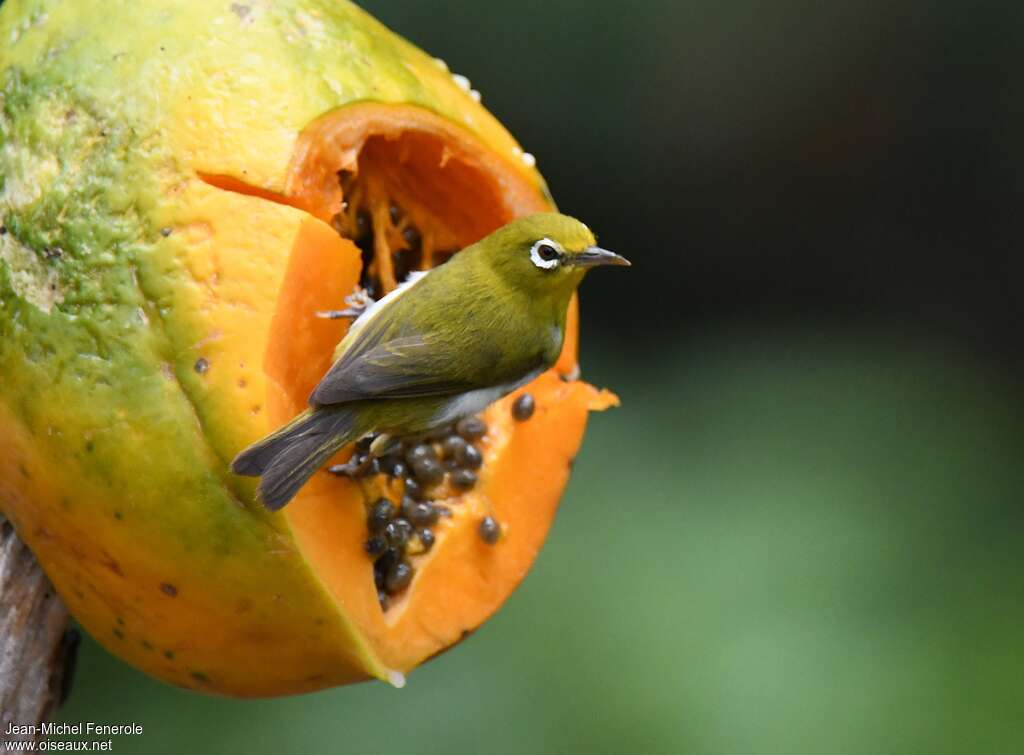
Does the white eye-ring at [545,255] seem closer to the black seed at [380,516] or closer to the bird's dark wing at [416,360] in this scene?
the bird's dark wing at [416,360]

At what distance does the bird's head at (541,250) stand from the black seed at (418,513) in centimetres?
46

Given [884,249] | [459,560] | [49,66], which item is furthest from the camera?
[884,249]

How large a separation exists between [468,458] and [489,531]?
0.17 m

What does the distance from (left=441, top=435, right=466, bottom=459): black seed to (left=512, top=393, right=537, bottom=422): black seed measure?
13 cm

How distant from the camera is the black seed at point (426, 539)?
2.54 m

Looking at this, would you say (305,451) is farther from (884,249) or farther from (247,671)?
(884,249)

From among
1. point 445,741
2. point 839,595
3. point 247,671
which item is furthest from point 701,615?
point 247,671

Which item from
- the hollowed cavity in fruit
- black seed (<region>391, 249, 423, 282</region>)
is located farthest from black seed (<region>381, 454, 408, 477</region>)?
black seed (<region>391, 249, 423, 282</region>)

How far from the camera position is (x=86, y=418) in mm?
2127

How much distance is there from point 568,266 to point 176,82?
799mm

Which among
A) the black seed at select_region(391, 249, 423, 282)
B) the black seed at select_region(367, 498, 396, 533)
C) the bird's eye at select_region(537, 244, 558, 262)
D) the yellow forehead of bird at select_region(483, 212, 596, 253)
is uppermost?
the yellow forehead of bird at select_region(483, 212, 596, 253)

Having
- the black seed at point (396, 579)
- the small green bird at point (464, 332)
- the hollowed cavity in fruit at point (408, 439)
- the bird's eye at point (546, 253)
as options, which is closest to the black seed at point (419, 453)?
the hollowed cavity in fruit at point (408, 439)

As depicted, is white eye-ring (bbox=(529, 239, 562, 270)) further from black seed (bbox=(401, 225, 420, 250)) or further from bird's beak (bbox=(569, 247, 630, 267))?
black seed (bbox=(401, 225, 420, 250))

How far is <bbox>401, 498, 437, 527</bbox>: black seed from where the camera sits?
2.54 meters
